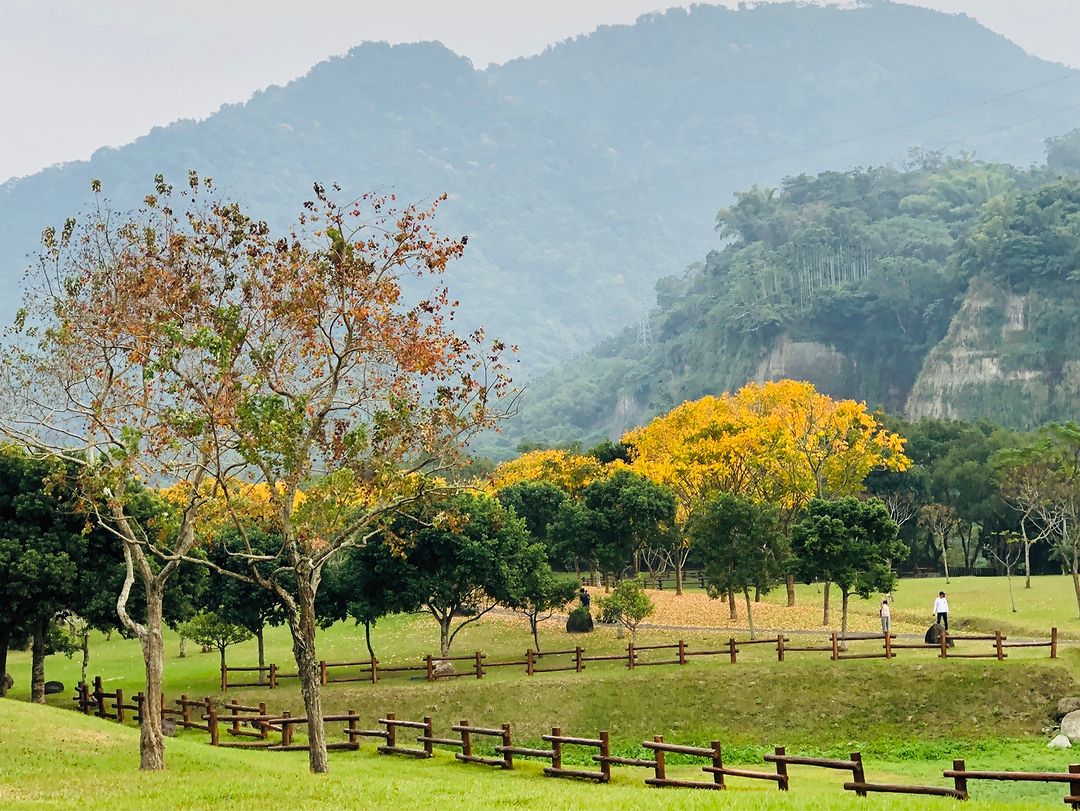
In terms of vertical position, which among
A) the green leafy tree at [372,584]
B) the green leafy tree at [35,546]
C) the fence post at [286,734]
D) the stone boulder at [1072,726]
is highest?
the green leafy tree at [35,546]

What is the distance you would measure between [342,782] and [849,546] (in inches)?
1230

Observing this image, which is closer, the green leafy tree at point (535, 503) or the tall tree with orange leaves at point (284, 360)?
the tall tree with orange leaves at point (284, 360)

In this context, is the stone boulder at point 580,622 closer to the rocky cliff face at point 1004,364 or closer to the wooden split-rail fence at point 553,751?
the wooden split-rail fence at point 553,751

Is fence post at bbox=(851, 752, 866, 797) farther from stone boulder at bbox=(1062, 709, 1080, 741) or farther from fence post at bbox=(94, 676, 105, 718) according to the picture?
fence post at bbox=(94, 676, 105, 718)

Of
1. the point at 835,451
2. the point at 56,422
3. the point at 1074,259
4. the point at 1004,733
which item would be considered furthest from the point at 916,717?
the point at 1074,259

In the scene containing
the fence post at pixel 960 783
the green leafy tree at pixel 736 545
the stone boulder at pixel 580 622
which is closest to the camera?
the fence post at pixel 960 783

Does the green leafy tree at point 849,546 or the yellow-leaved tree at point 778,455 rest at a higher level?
the yellow-leaved tree at point 778,455

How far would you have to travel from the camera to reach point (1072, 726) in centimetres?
3794

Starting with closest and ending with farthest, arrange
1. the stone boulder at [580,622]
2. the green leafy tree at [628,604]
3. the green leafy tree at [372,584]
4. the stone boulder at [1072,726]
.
Answer: the stone boulder at [1072,726] < the green leafy tree at [372,584] < the green leafy tree at [628,604] < the stone boulder at [580,622]

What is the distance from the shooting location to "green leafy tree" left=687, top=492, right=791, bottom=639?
56156 millimetres

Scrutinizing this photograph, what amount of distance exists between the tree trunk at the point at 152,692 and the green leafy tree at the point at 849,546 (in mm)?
30902

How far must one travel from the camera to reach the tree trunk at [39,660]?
149 ft

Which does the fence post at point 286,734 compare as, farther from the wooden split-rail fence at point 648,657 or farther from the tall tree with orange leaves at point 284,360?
the tall tree with orange leaves at point 284,360

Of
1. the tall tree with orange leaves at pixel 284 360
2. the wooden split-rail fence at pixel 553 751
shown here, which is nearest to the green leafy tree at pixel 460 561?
the wooden split-rail fence at pixel 553 751
